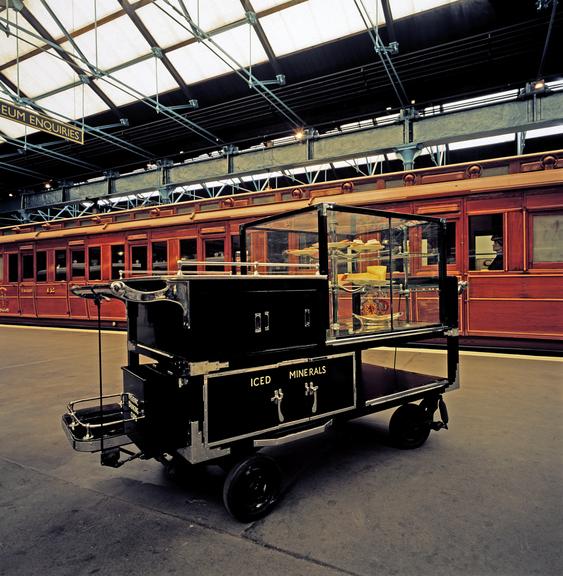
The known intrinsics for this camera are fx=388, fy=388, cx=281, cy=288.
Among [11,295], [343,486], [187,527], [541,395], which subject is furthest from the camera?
[11,295]

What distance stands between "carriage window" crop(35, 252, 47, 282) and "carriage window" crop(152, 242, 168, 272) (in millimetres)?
4016

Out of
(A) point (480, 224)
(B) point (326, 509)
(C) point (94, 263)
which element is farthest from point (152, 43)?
(B) point (326, 509)

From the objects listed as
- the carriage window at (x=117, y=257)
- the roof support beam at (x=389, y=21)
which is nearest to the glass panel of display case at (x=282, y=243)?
the carriage window at (x=117, y=257)

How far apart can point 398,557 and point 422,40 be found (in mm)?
10243

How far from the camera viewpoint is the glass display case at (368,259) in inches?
109

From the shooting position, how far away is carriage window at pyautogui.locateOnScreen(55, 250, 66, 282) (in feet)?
34.7

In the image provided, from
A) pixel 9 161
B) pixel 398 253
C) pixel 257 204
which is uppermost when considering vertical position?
pixel 9 161

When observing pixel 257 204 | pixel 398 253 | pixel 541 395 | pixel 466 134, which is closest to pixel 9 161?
pixel 257 204

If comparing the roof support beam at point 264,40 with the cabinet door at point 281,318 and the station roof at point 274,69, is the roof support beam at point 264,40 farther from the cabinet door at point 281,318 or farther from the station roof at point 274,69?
the cabinet door at point 281,318

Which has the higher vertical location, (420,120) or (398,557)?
(420,120)

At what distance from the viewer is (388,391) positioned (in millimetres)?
2738

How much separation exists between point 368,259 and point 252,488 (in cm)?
190

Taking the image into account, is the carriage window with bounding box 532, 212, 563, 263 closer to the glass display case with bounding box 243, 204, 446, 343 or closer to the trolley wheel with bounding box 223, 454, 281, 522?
the glass display case with bounding box 243, 204, 446, 343

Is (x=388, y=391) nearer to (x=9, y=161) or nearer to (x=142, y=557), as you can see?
(x=142, y=557)
